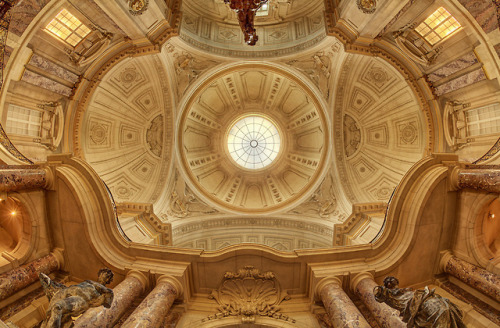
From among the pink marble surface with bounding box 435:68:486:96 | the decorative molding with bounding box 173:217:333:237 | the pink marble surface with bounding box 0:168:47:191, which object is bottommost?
the decorative molding with bounding box 173:217:333:237

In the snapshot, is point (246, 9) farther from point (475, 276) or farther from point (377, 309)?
point (475, 276)

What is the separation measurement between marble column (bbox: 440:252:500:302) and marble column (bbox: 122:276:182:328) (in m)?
9.72

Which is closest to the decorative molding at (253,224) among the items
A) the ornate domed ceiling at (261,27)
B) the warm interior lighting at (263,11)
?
the ornate domed ceiling at (261,27)

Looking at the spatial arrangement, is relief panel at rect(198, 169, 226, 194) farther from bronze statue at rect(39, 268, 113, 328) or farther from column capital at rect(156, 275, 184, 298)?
bronze statue at rect(39, 268, 113, 328)

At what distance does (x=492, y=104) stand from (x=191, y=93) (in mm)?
15302

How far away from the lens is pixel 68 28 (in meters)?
11.7

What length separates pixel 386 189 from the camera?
16.1 metres

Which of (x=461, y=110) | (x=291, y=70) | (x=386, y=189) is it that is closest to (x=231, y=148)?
(x=291, y=70)

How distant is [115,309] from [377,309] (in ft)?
26.5

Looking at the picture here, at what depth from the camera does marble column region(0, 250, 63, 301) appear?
28.4ft

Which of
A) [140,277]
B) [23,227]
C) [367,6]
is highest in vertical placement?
[367,6]

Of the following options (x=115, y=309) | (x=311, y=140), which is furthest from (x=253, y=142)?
(x=115, y=309)

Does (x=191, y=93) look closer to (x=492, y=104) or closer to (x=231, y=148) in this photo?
(x=231, y=148)

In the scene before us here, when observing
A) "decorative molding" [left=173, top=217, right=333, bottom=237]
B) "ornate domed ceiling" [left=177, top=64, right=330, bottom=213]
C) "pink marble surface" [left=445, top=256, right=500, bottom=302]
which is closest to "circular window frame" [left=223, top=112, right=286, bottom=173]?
"ornate domed ceiling" [left=177, top=64, right=330, bottom=213]
